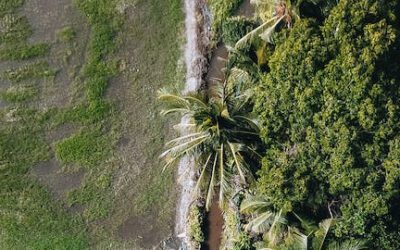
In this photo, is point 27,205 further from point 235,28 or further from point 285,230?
point 235,28

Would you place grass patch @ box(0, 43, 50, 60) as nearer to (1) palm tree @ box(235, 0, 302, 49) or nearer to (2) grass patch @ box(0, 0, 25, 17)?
(2) grass patch @ box(0, 0, 25, 17)

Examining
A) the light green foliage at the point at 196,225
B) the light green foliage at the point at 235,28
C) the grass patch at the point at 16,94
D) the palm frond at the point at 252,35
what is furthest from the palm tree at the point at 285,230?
the grass patch at the point at 16,94

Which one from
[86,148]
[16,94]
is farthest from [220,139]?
[16,94]

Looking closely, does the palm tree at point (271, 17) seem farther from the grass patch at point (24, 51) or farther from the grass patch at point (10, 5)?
the grass patch at point (10, 5)

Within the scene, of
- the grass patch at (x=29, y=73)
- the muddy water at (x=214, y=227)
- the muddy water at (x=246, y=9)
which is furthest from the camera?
the grass patch at (x=29, y=73)

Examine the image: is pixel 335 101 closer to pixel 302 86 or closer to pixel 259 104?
pixel 302 86

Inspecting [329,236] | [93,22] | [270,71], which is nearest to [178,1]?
[93,22]
